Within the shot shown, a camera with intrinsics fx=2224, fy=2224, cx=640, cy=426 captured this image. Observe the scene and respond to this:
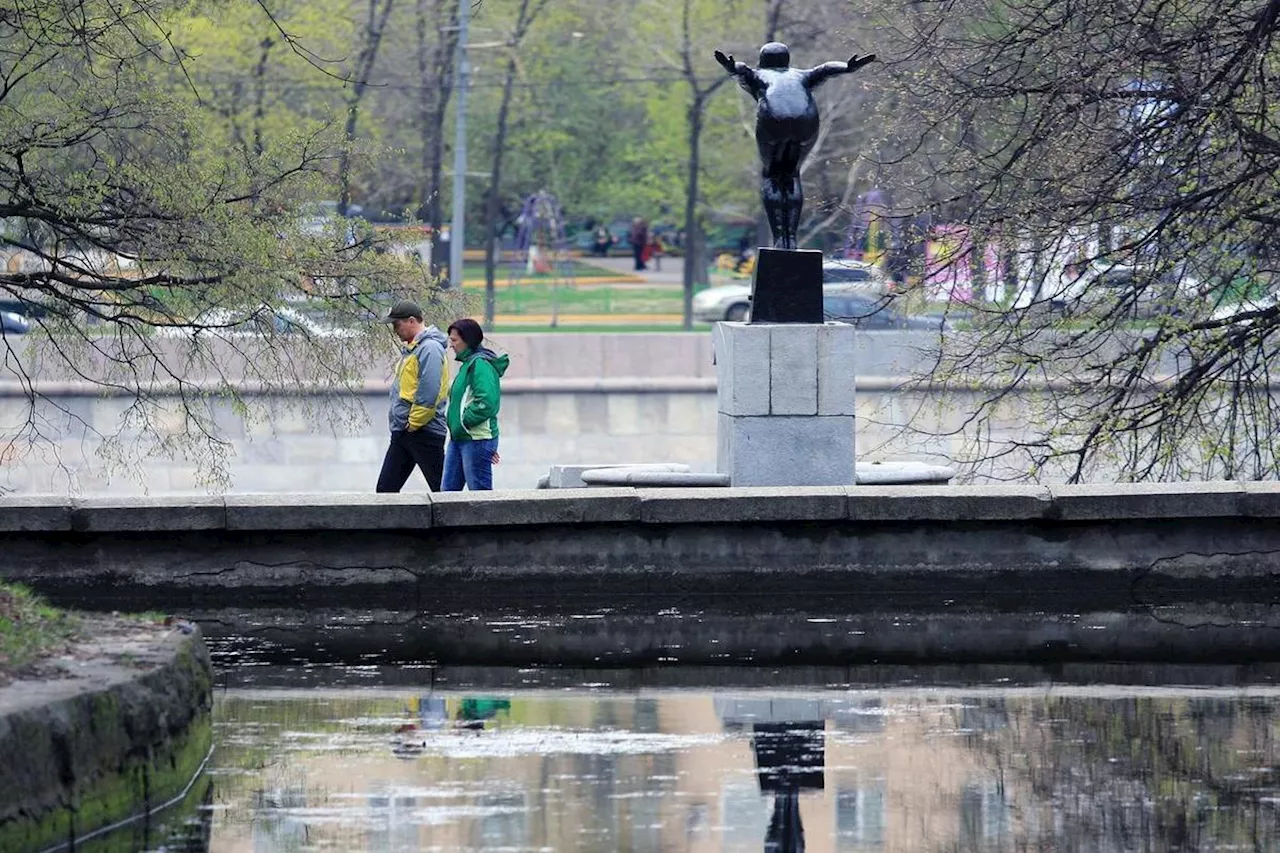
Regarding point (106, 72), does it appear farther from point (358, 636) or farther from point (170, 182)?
point (358, 636)

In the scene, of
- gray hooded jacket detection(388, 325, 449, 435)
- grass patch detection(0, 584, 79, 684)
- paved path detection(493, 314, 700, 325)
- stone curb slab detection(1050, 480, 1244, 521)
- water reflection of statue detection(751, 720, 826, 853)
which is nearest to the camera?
water reflection of statue detection(751, 720, 826, 853)

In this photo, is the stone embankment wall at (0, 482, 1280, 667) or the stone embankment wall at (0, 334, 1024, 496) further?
the stone embankment wall at (0, 334, 1024, 496)

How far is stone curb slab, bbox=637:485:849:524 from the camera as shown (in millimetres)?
11820

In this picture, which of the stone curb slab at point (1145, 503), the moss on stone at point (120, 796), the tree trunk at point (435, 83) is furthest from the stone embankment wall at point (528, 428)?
the moss on stone at point (120, 796)

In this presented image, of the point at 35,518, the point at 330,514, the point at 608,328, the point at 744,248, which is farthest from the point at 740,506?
the point at 744,248

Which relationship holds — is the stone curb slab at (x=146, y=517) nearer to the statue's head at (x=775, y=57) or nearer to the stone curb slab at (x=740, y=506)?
the stone curb slab at (x=740, y=506)

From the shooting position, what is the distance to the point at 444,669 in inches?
390

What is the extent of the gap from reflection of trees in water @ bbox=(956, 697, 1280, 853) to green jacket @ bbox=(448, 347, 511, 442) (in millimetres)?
6435

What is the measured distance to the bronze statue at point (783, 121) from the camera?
13.8m

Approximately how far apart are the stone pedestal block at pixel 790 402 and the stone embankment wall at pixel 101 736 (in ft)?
20.3

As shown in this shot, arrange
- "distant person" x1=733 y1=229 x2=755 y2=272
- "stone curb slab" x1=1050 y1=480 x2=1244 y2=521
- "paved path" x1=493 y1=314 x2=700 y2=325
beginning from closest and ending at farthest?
1. "stone curb slab" x1=1050 y1=480 x2=1244 y2=521
2. "paved path" x1=493 y1=314 x2=700 y2=325
3. "distant person" x1=733 y1=229 x2=755 y2=272

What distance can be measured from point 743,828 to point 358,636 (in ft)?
14.2

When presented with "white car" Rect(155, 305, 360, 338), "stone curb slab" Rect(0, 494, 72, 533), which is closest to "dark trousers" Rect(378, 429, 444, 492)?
"white car" Rect(155, 305, 360, 338)

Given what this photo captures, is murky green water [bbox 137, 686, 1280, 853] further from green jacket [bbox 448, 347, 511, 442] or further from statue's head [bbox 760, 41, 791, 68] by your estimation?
statue's head [bbox 760, 41, 791, 68]
